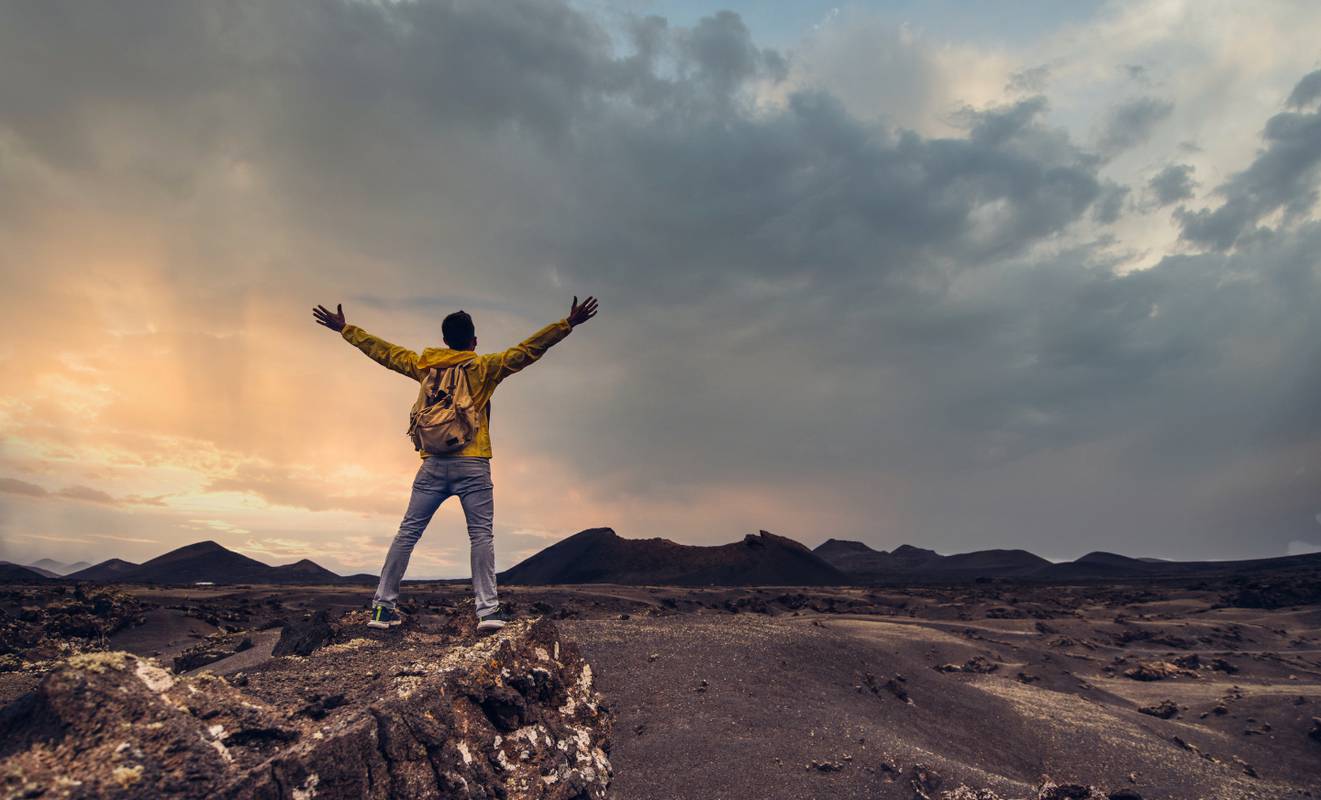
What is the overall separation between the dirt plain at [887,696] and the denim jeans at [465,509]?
2.46ft

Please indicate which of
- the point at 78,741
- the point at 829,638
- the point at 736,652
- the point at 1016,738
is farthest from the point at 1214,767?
the point at 78,741

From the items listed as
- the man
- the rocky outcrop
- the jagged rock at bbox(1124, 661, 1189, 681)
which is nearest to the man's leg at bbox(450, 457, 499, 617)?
the man

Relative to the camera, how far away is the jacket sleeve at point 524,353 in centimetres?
568

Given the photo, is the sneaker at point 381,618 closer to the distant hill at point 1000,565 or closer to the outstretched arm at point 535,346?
the outstretched arm at point 535,346

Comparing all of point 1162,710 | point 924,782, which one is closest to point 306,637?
point 924,782

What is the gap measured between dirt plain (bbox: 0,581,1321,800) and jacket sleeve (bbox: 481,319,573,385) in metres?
2.27

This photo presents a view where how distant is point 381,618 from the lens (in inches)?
229

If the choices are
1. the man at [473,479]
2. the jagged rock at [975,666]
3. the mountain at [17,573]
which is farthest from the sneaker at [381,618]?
the mountain at [17,573]

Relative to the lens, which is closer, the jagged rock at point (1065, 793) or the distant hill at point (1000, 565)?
the jagged rock at point (1065, 793)

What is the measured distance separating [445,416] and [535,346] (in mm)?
893

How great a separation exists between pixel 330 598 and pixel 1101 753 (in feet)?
60.6

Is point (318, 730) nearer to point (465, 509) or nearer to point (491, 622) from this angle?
point (491, 622)

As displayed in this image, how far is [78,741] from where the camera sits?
2898 mm

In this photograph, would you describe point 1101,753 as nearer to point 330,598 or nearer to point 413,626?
point 413,626
